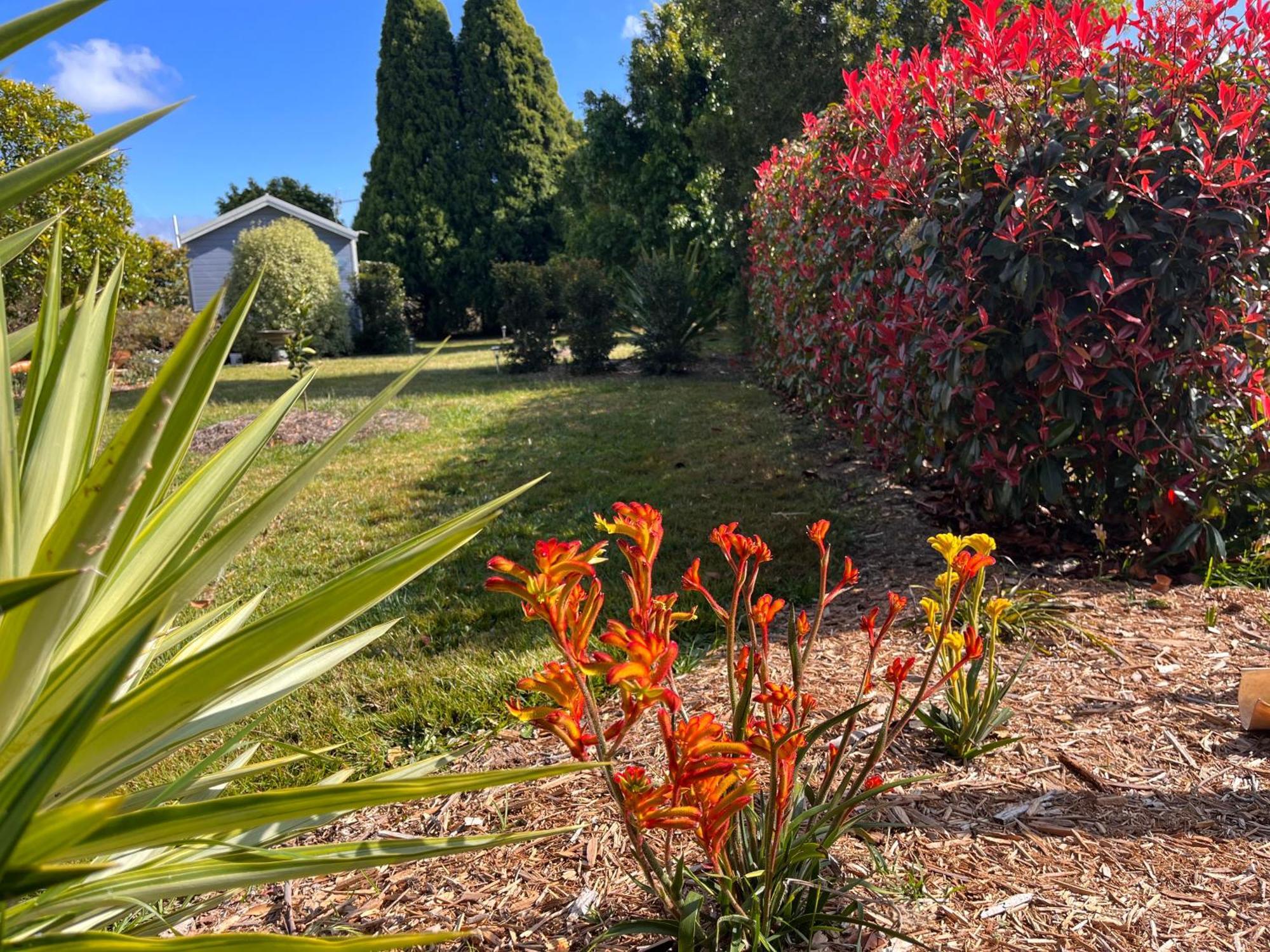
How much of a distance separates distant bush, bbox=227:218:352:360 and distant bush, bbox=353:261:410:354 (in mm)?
1094

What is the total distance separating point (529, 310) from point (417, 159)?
18174mm

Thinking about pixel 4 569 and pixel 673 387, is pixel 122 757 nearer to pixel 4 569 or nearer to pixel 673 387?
pixel 4 569

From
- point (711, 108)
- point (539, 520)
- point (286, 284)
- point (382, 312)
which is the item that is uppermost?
point (711, 108)

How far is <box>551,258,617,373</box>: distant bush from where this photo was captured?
13.3m

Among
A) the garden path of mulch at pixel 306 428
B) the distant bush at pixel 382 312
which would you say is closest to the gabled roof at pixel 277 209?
the distant bush at pixel 382 312

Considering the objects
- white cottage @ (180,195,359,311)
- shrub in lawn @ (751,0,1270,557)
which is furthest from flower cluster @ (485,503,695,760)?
white cottage @ (180,195,359,311)

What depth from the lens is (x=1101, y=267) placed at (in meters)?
3.29

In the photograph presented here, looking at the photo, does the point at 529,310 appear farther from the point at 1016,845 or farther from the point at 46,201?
the point at 1016,845

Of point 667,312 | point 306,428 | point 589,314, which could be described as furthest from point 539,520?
point 589,314

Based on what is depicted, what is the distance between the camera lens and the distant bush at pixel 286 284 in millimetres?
19391

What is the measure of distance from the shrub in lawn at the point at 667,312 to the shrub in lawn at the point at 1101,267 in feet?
28.1

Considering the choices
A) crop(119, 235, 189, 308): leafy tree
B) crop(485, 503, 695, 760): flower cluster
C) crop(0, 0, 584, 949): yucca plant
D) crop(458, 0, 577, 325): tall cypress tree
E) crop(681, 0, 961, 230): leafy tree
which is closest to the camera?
crop(0, 0, 584, 949): yucca plant

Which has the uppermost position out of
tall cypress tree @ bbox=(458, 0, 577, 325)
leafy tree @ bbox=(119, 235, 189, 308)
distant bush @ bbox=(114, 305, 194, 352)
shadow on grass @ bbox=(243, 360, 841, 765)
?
tall cypress tree @ bbox=(458, 0, 577, 325)

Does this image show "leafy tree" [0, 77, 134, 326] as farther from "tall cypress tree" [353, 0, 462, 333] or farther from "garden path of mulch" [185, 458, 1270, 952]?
"tall cypress tree" [353, 0, 462, 333]
